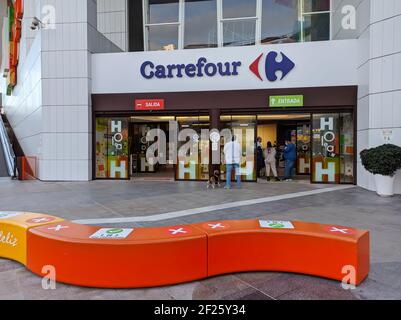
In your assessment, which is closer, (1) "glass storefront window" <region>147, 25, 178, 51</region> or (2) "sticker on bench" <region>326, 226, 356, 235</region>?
(2) "sticker on bench" <region>326, 226, 356, 235</region>

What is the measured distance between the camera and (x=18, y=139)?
2119cm

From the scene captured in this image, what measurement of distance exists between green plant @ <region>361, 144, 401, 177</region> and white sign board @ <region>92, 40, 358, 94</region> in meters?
3.49

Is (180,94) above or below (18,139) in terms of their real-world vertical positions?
above

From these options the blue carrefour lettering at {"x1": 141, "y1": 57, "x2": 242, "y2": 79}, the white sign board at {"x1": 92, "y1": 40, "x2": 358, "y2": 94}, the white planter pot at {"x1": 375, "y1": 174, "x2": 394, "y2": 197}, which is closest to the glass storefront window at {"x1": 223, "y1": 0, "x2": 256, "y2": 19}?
the white sign board at {"x1": 92, "y1": 40, "x2": 358, "y2": 94}

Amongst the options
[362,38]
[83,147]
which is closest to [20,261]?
[83,147]

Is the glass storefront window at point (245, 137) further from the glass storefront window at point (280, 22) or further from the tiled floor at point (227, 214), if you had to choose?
the glass storefront window at point (280, 22)

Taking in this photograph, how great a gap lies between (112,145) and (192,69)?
4.40 m

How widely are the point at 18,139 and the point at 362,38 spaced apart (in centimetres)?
1936

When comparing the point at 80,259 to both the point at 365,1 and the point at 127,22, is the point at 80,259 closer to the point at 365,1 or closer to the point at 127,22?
the point at 365,1

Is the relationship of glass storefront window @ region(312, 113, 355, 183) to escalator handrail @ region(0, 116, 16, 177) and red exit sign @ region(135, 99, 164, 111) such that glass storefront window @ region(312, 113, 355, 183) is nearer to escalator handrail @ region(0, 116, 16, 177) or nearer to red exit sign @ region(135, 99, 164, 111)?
red exit sign @ region(135, 99, 164, 111)

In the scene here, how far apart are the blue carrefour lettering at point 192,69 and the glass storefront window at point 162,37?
3646 mm

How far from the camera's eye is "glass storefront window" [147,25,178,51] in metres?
16.4

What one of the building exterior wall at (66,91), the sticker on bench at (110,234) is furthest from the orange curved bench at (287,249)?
the building exterior wall at (66,91)

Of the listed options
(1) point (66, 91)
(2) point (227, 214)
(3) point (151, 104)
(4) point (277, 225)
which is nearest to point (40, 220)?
(4) point (277, 225)
